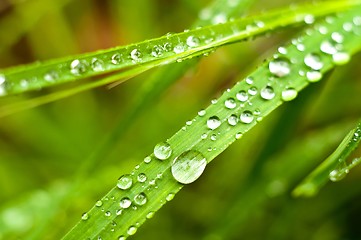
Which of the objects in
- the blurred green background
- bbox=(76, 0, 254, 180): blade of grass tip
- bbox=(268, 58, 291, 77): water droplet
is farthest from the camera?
the blurred green background

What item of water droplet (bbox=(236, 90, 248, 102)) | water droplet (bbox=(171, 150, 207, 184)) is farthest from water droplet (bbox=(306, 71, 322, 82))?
water droplet (bbox=(171, 150, 207, 184))

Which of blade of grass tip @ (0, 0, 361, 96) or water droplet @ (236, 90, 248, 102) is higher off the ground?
blade of grass tip @ (0, 0, 361, 96)

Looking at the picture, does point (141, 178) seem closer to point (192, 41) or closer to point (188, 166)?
point (188, 166)

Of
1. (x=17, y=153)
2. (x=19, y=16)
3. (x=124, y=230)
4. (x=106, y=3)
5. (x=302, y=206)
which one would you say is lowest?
(x=124, y=230)

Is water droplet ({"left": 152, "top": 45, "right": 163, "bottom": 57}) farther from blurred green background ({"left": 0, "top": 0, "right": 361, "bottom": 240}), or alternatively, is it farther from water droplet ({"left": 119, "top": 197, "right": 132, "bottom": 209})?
blurred green background ({"left": 0, "top": 0, "right": 361, "bottom": 240})

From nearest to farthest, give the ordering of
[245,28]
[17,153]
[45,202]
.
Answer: [245,28]
[45,202]
[17,153]

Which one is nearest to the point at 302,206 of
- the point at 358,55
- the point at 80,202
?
the point at 358,55

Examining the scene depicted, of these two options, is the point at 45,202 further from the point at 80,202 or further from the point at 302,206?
the point at 302,206
